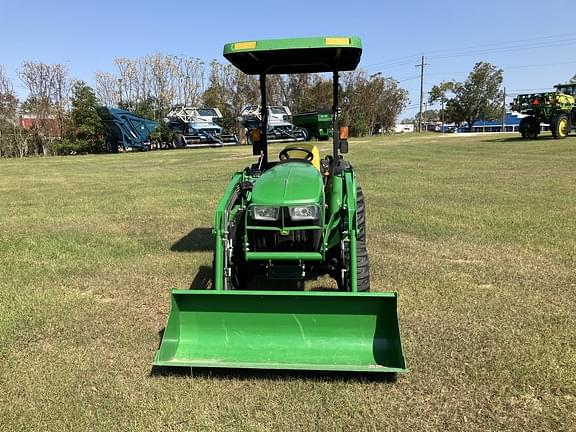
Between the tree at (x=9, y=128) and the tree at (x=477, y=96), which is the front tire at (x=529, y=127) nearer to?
the tree at (x=9, y=128)

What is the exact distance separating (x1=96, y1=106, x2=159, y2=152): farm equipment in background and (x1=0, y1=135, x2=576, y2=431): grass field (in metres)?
22.0

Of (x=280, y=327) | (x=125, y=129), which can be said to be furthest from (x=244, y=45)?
(x=125, y=129)

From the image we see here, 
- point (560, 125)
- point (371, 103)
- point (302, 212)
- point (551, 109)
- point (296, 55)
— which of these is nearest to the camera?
point (302, 212)

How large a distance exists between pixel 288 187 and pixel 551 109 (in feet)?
69.0

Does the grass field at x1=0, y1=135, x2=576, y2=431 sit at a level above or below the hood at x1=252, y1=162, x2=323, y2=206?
below

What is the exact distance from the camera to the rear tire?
2178cm

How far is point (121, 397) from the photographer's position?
2.97m

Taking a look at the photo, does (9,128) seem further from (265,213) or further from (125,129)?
(265,213)

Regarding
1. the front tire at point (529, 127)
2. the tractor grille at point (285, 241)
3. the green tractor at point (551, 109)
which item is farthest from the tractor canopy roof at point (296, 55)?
the front tire at point (529, 127)

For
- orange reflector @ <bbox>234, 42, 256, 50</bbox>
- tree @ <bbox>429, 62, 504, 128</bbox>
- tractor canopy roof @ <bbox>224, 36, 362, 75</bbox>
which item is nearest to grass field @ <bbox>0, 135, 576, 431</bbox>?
tractor canopy roof @ <bbox>224, 36, 362, 75</bbox>

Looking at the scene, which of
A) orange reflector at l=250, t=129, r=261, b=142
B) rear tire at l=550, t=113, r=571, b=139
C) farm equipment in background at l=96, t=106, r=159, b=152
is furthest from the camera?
farm equipment in background at l=96, t=106, r=159, b=152

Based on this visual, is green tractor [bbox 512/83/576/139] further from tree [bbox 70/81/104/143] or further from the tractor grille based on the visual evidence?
tree [bbox 70/81/104/143]

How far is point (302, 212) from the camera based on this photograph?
3797 millimetres

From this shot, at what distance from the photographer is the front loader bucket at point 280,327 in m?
3.23
